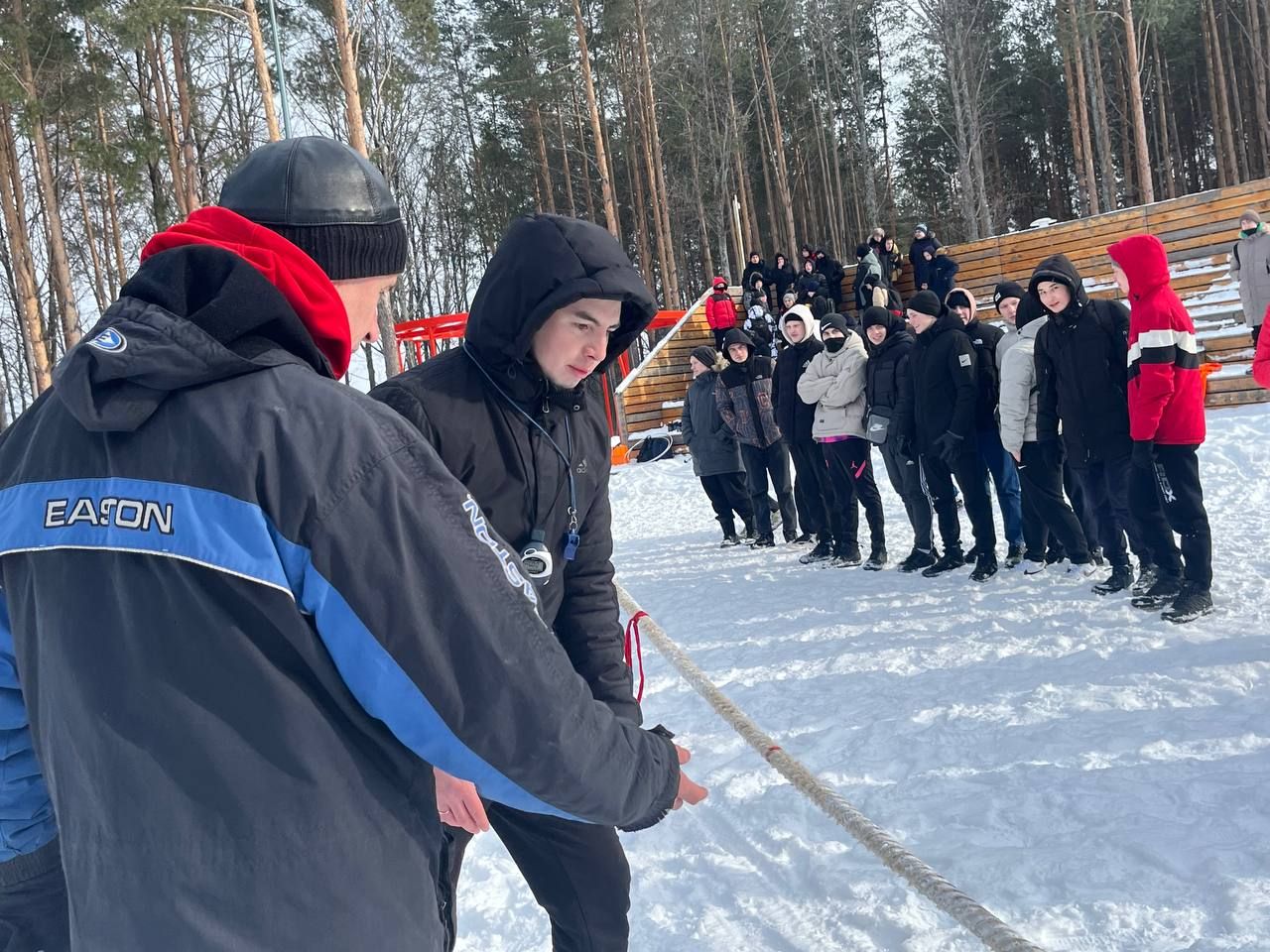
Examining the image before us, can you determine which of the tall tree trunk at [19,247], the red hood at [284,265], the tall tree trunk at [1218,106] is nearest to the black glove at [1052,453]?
the red hood at [284,265]

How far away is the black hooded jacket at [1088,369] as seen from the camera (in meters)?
5.35

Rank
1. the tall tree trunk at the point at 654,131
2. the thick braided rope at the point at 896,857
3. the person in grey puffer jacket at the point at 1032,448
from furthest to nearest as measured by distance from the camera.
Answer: the tall tree trunk at the point at 654,131
the person in grey puffer jacket at the point at 1032,448
the thick braided rope at the point at 896,857

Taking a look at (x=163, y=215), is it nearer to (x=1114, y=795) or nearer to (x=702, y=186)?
(x=702, y=186)

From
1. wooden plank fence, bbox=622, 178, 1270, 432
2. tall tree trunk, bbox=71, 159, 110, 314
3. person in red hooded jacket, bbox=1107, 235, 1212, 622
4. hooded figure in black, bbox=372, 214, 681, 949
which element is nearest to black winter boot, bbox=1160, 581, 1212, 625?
person in red hooded jacket, bbox=1107, 235, 1212, 622

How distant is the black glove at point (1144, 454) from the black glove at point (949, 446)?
4.77 feet

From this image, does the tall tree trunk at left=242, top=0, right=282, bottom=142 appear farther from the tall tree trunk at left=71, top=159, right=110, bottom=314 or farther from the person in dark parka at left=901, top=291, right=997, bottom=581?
the tall tree trunk at left=71, top=159, right=110, bottom=314

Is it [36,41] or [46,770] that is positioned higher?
[36,41]

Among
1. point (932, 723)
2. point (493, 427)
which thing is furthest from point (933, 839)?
point (493, 427)

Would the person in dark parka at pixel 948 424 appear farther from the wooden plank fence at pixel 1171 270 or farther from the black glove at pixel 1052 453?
the wooden plank fence at pixel 1171 270

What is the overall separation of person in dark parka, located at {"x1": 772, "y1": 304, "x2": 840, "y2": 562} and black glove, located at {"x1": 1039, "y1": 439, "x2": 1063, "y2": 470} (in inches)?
79.4

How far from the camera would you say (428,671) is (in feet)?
3.10

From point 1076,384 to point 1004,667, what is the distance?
5.80 ft

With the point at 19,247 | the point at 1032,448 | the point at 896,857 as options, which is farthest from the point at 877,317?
the point at 19,247

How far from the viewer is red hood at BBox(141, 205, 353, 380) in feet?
3.55
